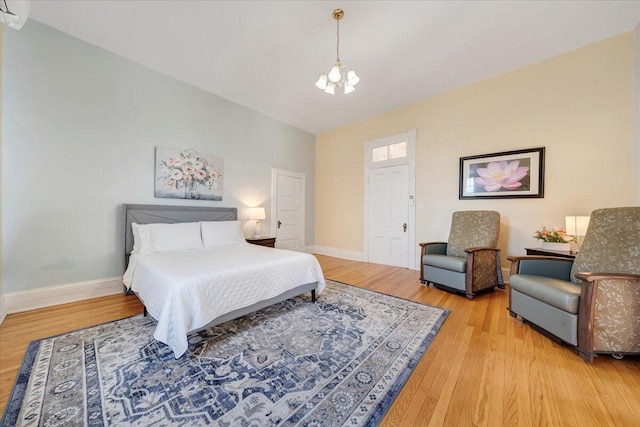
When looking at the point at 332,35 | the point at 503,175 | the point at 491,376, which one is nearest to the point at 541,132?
the point at 503,175

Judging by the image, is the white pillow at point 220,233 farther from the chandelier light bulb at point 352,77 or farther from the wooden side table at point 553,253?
the wooden side table at point 553,253

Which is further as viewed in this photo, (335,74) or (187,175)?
(187,175)

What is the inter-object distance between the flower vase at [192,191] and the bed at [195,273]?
20 cm

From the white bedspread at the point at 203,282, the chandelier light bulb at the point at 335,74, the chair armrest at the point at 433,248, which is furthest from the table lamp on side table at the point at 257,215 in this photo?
the chair armrest at the point at 433,248

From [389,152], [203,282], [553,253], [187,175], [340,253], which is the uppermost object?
[389,152]

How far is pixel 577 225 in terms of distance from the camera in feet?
8.69

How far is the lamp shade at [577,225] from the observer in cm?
261

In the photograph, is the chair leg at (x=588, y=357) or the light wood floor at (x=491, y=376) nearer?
the light wood floor at (x=491, y=376)

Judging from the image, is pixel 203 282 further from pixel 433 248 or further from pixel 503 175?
pixel 503 175

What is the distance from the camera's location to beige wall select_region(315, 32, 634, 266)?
2.73m

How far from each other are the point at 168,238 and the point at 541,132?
525 cm

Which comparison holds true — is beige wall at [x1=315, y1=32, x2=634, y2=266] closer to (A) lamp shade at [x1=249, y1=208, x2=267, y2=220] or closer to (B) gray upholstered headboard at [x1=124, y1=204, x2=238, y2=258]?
(A) lamp shade at [x1=249, y1=208, x2=267, y2=220]

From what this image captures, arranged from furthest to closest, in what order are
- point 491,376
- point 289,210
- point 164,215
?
1. point 289,210
2. point 164,215
3. point 491,376

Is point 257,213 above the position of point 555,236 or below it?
above
